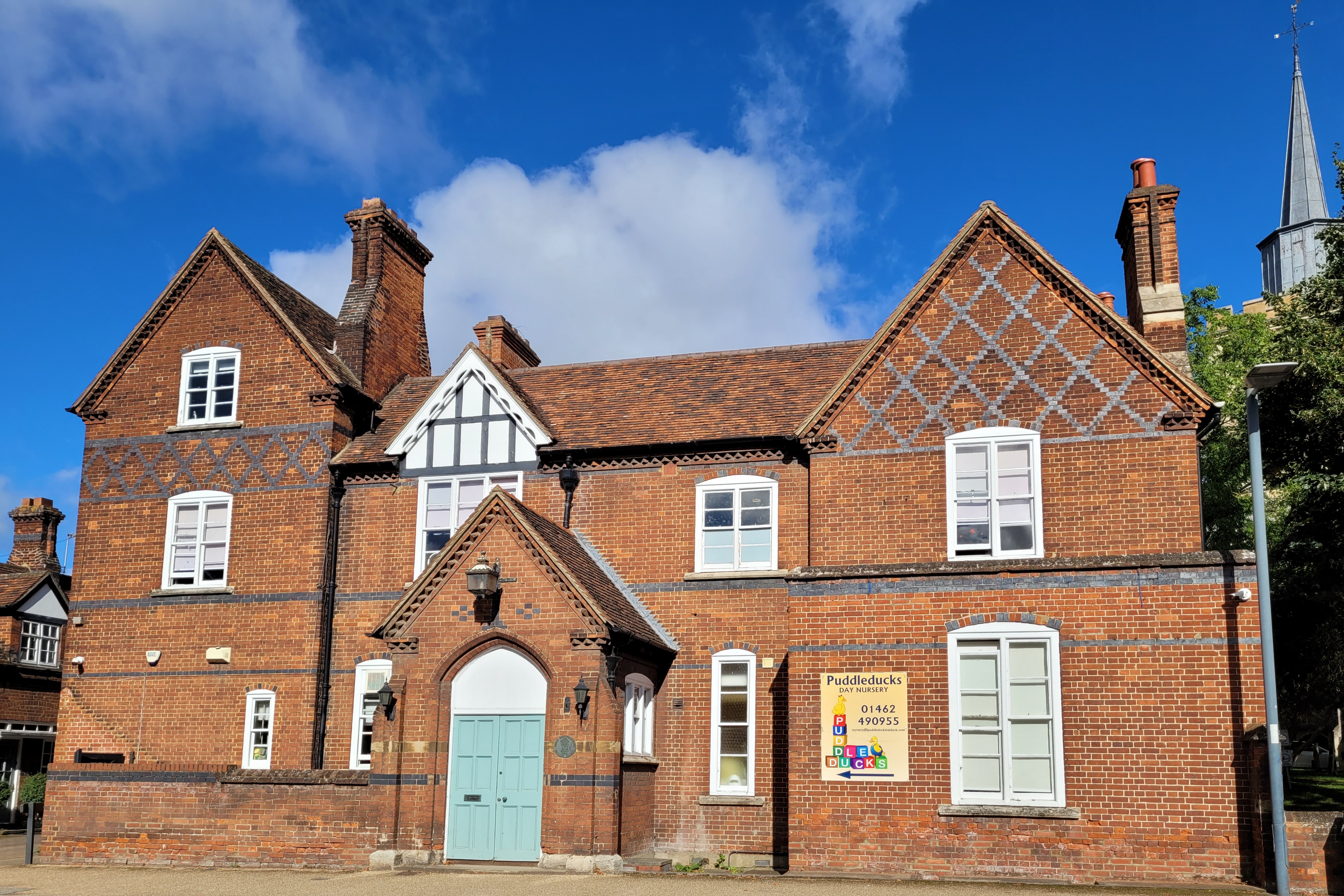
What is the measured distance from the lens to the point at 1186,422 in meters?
17.5

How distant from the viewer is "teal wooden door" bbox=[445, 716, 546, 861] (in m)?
18.0

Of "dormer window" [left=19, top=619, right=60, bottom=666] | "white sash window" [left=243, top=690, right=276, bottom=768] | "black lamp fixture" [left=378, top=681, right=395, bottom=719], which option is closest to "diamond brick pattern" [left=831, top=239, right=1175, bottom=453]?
"black lamp fixture" [left=378, top=681, right=395, bottom=719]

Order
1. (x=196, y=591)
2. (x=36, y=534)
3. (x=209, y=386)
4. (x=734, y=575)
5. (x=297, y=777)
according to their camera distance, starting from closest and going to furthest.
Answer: (x=297, y=777) → (x=734, y=575) → (x=196, y=591) → (x=209, y=386) → (x=36, y=534)

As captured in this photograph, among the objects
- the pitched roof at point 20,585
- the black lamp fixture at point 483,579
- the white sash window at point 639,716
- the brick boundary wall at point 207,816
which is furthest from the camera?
the pitched roof at point 20,585

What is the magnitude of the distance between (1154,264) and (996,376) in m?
3.77

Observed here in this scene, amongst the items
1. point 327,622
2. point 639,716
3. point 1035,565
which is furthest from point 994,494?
point 327,622

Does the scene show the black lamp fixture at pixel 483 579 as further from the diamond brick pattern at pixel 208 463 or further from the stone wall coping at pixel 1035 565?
the diamond brick pattern at pixel 208 463

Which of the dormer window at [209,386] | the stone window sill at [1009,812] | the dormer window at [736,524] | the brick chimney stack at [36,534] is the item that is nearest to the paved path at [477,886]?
the stone window sill at [1009,812]

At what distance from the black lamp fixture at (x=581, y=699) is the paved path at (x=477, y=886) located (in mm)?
2346

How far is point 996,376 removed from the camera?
734 inches

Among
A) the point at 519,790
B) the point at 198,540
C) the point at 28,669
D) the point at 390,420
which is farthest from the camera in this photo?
the point at 28,669

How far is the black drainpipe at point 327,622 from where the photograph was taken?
21953 mm

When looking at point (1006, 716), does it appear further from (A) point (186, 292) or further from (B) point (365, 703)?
(A) point (186, 292)

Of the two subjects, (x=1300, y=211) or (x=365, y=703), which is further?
(x=1300, y=211)
